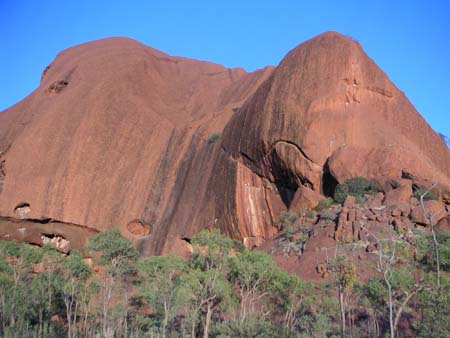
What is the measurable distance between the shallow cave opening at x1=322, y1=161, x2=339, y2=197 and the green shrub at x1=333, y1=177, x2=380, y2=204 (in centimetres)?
224

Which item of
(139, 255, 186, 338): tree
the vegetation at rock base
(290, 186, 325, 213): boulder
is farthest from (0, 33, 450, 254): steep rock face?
(139, 255, 186, 338): tree

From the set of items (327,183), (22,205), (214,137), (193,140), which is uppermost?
(193,140)

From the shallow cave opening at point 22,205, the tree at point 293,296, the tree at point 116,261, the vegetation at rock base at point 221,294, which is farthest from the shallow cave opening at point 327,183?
the shallow cave opening at point 22,205

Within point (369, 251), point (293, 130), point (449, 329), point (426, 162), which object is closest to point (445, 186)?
point (426, 162)

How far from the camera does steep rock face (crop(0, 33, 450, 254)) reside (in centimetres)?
4134

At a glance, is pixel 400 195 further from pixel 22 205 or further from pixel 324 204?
pixel 22 205

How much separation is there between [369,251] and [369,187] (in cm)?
675

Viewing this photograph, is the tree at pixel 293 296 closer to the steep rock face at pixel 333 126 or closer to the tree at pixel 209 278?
the tree at pixel 209 278

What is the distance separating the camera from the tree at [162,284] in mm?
27703

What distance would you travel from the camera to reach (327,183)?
4078cm

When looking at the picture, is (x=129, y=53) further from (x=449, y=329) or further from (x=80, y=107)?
(x=449, y=329)

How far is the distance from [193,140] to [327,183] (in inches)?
752

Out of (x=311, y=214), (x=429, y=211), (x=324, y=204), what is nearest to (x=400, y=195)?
(x=429, y=211)

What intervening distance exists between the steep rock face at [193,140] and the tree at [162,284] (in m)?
13.7
